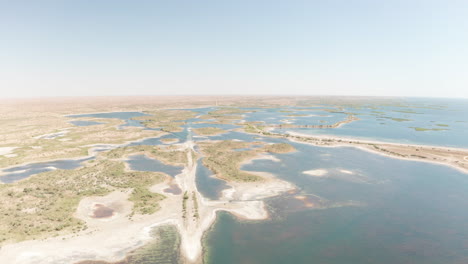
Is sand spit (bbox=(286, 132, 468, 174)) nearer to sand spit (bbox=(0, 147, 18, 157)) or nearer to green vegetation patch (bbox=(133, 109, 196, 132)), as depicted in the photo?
green vegetation patch (bbox=(133, 109, 196, 132))

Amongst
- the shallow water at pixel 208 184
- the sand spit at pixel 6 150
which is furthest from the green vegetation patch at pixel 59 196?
the sand spit at pixel 6 150

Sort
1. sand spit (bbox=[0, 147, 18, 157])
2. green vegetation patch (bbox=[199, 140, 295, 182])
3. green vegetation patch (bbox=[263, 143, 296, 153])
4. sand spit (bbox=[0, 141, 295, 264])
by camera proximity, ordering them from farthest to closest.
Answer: green vegetation patch (bbox=[263, 143, 296, 153]) → sand spit (bbox=[0, 147, 18, 157]) → green vegetation patch (bbox=[199, 140, 295, 182]) → sand spit (bbox=[0, 141, 295, 264])

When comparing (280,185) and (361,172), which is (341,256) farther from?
(361,172)

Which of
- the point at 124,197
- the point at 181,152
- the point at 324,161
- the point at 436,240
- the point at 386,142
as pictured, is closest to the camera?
the point at 436,240

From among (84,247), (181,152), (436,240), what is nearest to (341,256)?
(436,240)

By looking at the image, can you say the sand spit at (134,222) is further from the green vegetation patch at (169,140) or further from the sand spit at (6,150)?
the sand spit at (6,150)

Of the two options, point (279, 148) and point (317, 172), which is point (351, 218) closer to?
point (317, 172)

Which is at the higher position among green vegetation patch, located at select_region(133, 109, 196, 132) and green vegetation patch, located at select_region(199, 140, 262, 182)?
green vegetation patch, located at select_region(133, 109, 196, 132)

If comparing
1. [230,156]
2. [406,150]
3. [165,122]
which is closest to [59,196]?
[230,156]

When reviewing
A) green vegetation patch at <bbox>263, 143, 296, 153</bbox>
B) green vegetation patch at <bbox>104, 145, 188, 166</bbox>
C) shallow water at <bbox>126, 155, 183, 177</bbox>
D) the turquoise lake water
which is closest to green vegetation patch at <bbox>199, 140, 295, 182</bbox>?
green vegetation patch at <bbox>263, 143, 296, 153</bbox>
